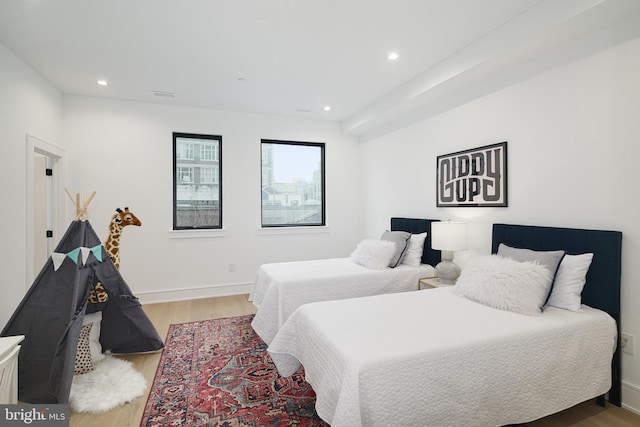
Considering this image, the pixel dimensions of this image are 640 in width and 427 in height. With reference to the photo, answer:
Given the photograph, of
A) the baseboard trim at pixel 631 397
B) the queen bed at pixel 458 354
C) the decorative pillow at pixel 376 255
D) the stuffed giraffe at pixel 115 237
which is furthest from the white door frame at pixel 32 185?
the baseboard trim at pixel 631 397

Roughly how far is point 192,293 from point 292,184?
2.21 meters

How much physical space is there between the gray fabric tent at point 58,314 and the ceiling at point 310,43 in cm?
161

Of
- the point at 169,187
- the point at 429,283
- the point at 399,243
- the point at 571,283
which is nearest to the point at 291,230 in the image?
the point at 169,187

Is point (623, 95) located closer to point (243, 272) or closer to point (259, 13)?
point (259, 13)

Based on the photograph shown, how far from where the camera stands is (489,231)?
3.14 metres

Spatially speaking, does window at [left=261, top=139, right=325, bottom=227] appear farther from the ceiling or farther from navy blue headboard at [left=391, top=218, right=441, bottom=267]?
navy blue headboard at [left=391, top=218, right=441, bottom=267]

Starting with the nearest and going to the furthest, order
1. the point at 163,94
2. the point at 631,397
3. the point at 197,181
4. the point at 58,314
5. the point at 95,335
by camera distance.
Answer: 1. the point at 631,397
2. the point at 58,314
3. the point at 95,335
4. the point at 163,94
5. the point at 197,181

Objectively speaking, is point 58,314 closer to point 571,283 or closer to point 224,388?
point 224,388

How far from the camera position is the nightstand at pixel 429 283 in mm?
3199

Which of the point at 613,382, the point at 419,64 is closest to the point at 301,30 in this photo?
the point at 419,64

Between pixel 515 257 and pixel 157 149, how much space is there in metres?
4.38

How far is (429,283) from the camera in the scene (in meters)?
3.26

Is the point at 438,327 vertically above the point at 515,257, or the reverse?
the point at 515,257

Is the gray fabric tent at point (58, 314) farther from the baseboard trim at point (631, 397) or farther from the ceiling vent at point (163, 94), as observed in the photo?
the baseboard trim at point (631, 397)
